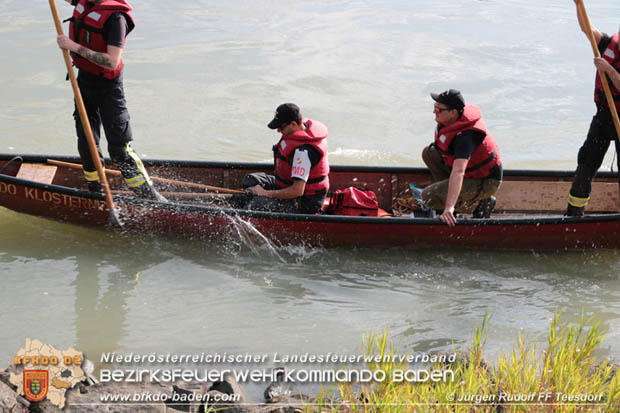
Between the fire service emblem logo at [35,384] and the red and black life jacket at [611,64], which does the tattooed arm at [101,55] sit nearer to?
the fire service emblem logo at [35,384]

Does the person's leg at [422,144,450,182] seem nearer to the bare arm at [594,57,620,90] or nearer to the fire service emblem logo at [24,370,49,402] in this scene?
the bare arm at [594,57,620,90]

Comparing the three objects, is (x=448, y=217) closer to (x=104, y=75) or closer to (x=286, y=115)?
(x=286, y=115)

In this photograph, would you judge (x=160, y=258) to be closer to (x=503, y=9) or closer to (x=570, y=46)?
(x=570, y=46)

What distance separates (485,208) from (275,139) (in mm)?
3958

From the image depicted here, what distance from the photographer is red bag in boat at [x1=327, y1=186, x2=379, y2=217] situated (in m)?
6.31

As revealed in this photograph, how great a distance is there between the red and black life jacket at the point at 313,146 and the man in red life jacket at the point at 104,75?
4.05 feet

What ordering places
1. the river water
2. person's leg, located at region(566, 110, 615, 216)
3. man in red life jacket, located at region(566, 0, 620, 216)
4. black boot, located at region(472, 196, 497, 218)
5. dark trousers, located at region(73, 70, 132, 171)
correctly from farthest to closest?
black boot, located at region(472, 196, 497, 218)
person's leg, located at region(566, 110, 615, 216)
dark trousers, located at region(73, 70, 132, 171)
man in red life jacket, located at region(566, 0, 620, 216)
the river water

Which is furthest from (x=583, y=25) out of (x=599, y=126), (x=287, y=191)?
(x=287, y=191)

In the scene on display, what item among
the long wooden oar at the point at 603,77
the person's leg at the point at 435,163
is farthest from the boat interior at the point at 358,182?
the long wooden oar at the point at 603,77

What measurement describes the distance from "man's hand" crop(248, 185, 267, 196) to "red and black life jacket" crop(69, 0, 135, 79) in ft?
5.12

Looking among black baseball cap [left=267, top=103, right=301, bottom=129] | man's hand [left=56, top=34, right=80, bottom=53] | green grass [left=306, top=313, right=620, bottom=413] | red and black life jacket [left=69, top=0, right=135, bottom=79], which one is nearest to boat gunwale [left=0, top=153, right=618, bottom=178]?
black baseball cap [left=267, top=103, right=301, bottom=129]

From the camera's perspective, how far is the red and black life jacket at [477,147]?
5.66 meters

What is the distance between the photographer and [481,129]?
5691 millimetres

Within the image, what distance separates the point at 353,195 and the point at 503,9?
13.2 m
